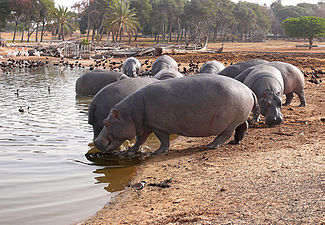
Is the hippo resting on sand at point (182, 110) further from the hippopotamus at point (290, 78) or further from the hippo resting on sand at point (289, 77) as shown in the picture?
the hippopotamus at point (290, 78)

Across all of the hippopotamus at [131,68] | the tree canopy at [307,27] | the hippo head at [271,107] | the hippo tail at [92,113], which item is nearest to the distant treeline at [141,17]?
the tree canopy at [307,27]

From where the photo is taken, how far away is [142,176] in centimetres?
621

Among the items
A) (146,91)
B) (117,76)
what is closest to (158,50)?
(117,76)

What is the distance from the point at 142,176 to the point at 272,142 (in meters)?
2.77

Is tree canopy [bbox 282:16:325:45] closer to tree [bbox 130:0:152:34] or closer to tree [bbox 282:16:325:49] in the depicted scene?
tree [bbox 282:16:325:49]

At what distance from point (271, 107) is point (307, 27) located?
5643cm

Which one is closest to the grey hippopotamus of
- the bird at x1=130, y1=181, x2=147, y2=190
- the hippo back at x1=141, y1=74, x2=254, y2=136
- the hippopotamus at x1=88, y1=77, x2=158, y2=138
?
the hippo back at x1=141, y1=74, x2=254, y2=136

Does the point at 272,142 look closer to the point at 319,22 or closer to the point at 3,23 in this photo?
the point at 319,22

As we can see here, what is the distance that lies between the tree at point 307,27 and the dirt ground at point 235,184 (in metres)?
54.6

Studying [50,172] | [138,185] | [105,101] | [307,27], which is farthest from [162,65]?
[307,27]

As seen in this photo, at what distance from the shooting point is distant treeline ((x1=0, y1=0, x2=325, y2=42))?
2532 inches

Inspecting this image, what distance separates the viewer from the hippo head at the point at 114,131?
275 inches

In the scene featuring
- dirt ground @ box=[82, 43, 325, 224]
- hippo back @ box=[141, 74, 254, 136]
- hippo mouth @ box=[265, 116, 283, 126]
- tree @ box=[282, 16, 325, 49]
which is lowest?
dirt ground @ box=[82, 43, 325, 224]

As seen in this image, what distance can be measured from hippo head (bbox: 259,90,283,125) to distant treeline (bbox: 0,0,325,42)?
44.2 m
